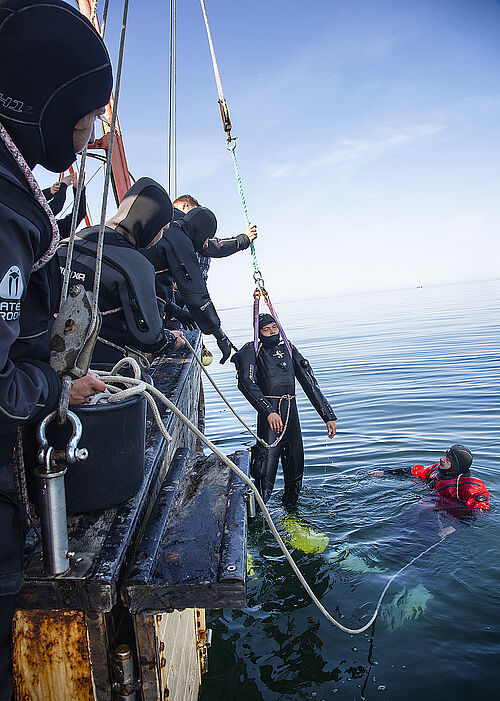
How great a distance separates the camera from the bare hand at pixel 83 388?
59.1 inches

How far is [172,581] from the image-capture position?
4.54 ft

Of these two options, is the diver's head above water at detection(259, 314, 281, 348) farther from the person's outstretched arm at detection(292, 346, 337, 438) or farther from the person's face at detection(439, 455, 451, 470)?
the person's face at detection(439, 455, 451, 470)

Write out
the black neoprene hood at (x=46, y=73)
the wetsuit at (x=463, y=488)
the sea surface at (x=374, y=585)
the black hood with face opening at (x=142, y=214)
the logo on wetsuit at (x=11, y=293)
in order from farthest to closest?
1. the wetsuit at (x=463, y=488)
2. the black hood with face opening at (x=142, y=214)
3. the sea surface at (x=374, y=585)
4. the black neoprene hood at (x=46, y=73)
5. the logo on wetsuit at (x=11, y=293)

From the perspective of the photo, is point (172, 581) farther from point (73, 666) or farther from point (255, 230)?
point (255, 230)

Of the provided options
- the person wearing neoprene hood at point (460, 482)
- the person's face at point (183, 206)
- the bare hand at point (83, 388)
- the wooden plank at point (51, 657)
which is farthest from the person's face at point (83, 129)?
the person wearing neoprene hood at point (460, 482)

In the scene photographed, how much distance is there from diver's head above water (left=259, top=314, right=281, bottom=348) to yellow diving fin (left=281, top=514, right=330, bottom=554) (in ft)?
6.94

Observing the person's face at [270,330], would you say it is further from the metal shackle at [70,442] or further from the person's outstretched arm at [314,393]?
the metal shackle at [70,442]

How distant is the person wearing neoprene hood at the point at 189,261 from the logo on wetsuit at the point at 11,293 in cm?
349

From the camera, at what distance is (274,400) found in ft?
18.6

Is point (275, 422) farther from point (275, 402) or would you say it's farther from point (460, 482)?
point (460, 482)

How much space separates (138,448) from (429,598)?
332 cm

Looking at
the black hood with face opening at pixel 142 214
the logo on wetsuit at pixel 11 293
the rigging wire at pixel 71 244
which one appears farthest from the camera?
the black hood with face opening at pixel 142 214

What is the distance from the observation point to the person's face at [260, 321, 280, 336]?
5684mm

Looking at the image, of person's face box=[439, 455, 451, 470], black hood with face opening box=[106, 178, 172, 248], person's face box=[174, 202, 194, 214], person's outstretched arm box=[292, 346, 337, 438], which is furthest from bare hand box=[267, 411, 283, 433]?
person's face box=[174, 202, 194, 214]
